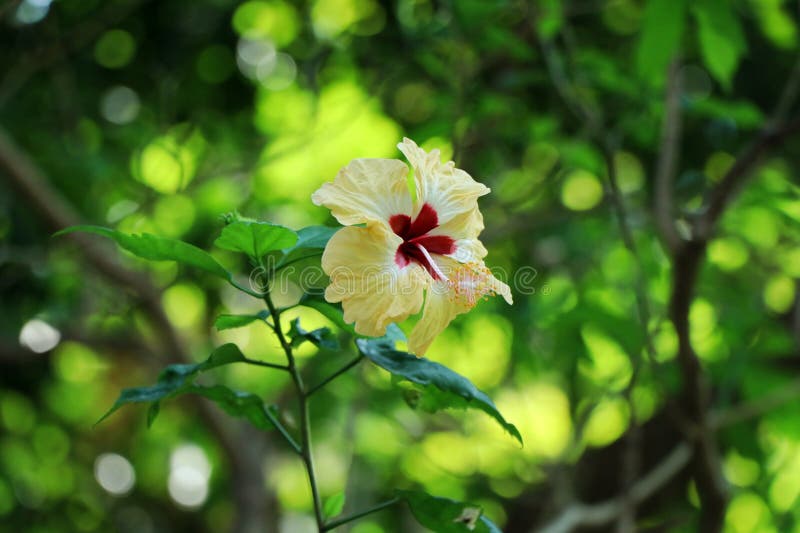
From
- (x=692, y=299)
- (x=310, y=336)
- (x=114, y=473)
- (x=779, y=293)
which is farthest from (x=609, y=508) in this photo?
(x=114, y=473)

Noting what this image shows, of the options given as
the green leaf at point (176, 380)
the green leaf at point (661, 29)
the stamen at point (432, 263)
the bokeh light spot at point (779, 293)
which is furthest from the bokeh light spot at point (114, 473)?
the stamen at point (432, 263)

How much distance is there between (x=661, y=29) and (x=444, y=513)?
127 cm

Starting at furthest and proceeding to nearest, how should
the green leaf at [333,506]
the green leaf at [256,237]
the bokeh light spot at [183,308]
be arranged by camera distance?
the bokeh light spot at [183,308] < the green leaf at [333,506] < the green leaf at [256,237]

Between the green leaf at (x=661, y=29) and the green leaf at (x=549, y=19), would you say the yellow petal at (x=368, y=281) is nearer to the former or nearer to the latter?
the green leaf at (x=661, y=29)

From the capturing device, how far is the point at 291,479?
534cm

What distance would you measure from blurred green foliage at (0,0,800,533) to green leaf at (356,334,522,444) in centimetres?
117

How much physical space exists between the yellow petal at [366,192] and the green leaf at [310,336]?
0.52 feet

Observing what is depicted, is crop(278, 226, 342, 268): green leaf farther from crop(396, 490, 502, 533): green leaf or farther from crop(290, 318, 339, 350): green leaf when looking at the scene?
crop(396, 490, 502, 533): green leaf

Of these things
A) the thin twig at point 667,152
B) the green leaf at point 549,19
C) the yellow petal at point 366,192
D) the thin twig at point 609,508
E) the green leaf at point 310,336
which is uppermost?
the yellow petal at point 366,192

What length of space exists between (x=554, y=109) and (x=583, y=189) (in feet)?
2.92

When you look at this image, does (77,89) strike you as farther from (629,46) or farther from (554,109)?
(629,46)

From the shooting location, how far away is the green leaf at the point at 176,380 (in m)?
1.03

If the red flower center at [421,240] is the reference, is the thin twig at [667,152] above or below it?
below

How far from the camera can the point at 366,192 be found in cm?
105
